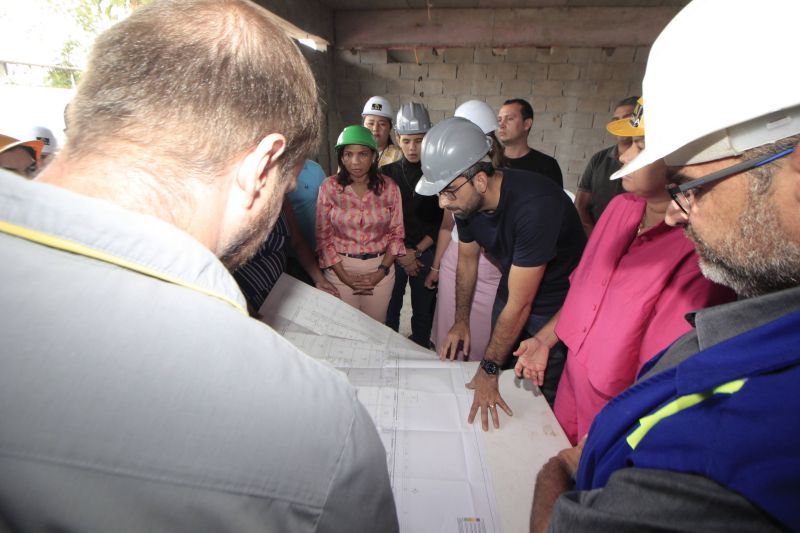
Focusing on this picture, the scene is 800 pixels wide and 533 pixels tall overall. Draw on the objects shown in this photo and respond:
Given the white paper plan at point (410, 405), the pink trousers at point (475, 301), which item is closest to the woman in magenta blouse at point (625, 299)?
the white paper plan at point (410, 405)

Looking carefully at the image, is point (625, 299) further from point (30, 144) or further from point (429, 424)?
point (30, 144)

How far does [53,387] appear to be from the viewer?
0.35 m

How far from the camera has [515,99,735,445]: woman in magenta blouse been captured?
1088 mm

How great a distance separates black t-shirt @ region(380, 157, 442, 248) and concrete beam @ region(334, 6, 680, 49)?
3.60m

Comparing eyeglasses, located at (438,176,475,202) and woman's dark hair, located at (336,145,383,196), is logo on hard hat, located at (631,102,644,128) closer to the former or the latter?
eyeglasses, located at (438,176,475,202)

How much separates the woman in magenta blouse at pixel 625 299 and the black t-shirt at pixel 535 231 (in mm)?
196

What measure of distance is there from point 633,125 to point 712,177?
0.95 m

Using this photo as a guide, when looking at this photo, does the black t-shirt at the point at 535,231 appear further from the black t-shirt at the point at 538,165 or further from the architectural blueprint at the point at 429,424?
the black t-shirt at the point at 538,165

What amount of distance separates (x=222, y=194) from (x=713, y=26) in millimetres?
894

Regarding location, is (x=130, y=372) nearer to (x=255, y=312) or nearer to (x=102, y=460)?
(x=102, y=460)

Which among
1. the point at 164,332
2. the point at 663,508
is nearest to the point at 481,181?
the point at 663,508

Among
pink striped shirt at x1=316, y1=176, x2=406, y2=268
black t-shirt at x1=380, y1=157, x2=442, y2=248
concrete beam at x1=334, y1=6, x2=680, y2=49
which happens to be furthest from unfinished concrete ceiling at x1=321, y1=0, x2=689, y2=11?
pink striped shirt at x1=316, y1=176, x2=406, y2=268

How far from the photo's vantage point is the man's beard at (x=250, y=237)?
2.22 ft

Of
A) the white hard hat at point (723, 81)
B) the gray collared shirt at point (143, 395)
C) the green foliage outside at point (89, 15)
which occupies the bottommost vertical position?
the gray collared shirt at point (143, 395)
